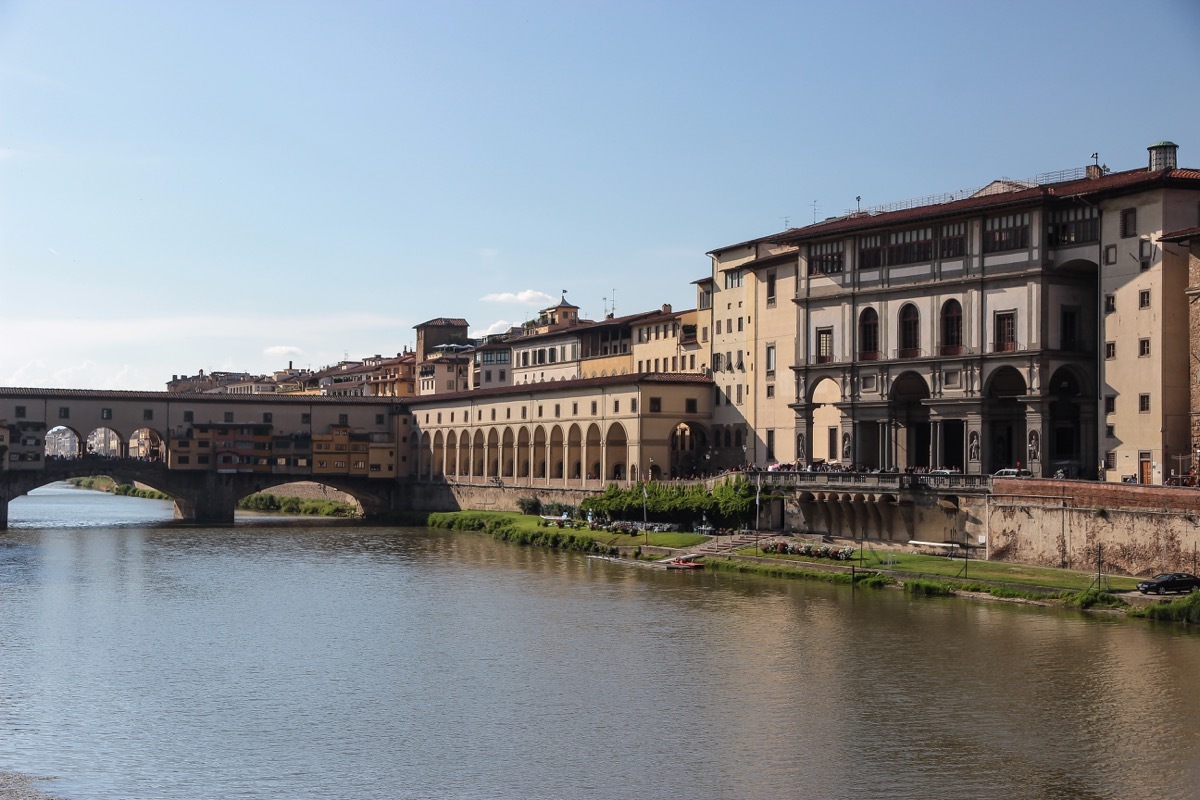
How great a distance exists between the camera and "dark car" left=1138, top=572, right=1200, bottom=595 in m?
50.4

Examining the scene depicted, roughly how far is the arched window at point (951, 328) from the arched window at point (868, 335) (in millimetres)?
4490

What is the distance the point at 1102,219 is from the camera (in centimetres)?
6278

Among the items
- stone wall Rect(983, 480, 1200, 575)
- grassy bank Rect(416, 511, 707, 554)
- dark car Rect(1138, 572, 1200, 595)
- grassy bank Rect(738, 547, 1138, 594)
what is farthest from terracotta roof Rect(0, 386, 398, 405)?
dark car Rect(1138, 572, 1200, 595)

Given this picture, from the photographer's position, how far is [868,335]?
75.1 metres

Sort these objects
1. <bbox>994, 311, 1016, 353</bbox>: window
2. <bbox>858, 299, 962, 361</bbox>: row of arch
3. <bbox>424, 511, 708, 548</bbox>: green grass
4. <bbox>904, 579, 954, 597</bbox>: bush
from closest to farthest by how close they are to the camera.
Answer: <bbox>904, 579, 954, 597</bbox>: bush < <bbox>994, 311, 1016, 353</bbox>: window < <bbox>858, 299, 962, 361</bbox>: row of arch < <bbox>424, 511, 708, 548</bbox>: green grass

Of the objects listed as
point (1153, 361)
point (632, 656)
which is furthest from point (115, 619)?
point (1153, 361)

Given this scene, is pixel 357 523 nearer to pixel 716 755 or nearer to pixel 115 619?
pixel 115 619

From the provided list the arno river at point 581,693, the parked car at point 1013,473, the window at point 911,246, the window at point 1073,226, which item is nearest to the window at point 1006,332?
the window at point 1073,226

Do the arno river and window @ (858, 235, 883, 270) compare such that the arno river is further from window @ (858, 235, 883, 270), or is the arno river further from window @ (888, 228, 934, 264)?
window @ (858, 235, 883, 270)

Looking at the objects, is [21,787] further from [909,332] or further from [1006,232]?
[909,332]

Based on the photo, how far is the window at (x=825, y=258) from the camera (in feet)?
251

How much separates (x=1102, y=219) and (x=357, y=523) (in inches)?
2664

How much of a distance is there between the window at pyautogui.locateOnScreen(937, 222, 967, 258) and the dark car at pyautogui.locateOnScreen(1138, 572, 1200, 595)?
2277 centimetres

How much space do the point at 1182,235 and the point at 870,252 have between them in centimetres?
1910
